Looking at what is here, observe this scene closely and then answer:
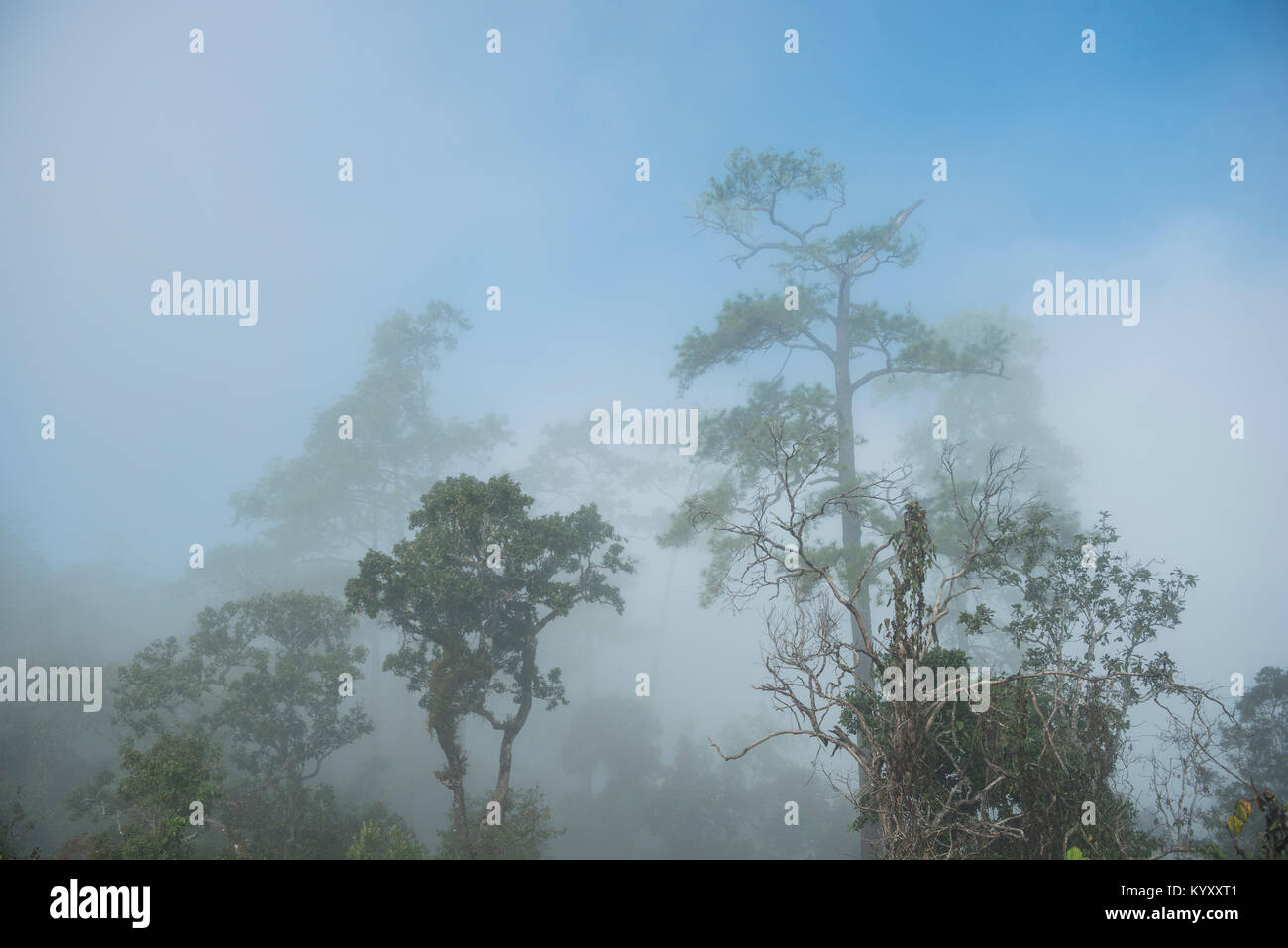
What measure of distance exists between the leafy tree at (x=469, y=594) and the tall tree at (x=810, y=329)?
689cm

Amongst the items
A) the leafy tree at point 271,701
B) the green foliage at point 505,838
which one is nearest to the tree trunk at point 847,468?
the green foliage at point 505,838

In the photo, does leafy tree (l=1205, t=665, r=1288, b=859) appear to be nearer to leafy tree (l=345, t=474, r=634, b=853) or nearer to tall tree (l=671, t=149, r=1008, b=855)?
tall tree (l=671, t=149, r=1008, b=855)

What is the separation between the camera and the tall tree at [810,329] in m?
21.1

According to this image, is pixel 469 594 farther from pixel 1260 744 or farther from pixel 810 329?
pixel 1260 744

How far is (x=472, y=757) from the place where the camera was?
32.6 m

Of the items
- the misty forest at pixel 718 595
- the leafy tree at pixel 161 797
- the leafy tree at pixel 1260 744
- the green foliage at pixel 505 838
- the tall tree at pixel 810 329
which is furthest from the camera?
the tall tree at pixel 810 329

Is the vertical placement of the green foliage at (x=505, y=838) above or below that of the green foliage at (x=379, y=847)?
below

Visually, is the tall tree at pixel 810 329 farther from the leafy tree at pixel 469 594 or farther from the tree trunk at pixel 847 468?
the leafy tree at pixel 469 594

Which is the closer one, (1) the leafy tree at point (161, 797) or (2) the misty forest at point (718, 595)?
(2) the misty forest at point (718, 595)

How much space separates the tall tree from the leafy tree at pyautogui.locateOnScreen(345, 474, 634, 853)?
6889 millimetres

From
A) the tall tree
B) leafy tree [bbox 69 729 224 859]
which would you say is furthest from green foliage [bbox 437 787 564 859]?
the tall tree

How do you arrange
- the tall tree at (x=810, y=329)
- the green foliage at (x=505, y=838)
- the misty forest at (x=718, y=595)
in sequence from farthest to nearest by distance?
the tall tree at (x=810, y=329) → the green foliage at (x=505, y=838) → the misty forest at (x=718, y=595)

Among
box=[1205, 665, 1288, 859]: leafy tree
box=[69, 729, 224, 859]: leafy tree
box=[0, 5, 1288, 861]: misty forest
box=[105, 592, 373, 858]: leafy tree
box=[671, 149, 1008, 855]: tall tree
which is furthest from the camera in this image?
box=[671, 149, 1008, 855]: tall tree

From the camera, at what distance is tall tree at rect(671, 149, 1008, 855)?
69.3 ft
